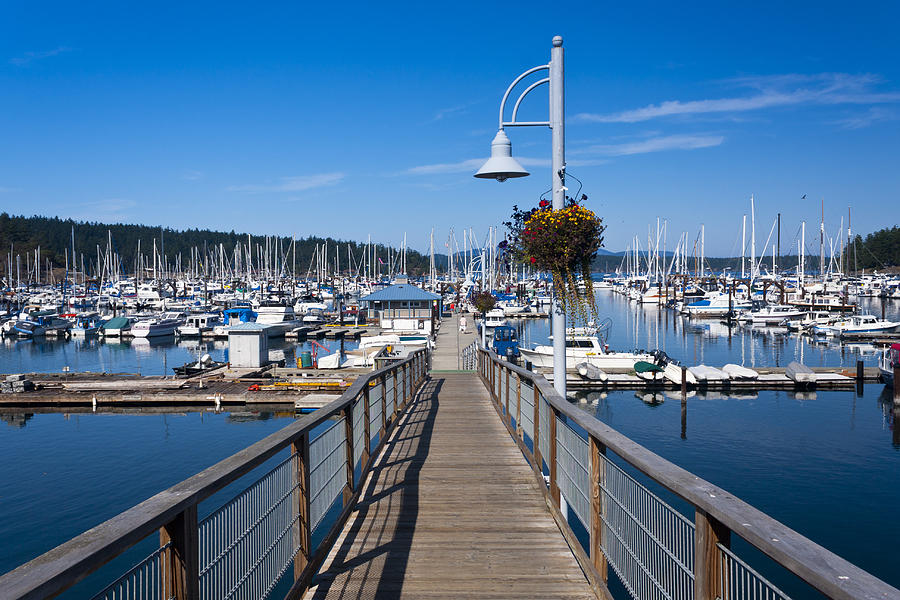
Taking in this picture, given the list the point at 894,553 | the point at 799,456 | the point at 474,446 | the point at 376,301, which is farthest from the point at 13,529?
the point at 376,301

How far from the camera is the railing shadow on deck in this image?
4.83 metres

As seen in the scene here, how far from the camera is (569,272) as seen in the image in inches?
343

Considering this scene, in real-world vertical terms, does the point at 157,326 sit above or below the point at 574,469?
below

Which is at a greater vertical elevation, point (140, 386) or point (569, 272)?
point (569, 272)

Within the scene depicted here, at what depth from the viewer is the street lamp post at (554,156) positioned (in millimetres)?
7859

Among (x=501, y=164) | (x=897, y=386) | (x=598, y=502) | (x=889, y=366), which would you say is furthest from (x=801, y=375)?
(x=598, y=502)

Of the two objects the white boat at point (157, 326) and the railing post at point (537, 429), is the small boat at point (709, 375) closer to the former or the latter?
the railing post at point (537, 429)

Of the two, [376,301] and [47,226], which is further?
[47,226]

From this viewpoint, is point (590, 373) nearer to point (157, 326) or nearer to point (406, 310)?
point (406, 310)

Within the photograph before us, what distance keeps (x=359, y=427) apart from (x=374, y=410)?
50.0 inches

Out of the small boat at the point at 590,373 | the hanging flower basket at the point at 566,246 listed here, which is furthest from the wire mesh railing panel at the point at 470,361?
the hanging flower basket at the point at 566,246

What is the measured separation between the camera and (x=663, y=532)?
3.54m

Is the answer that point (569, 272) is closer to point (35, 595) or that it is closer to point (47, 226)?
point (35, 595)

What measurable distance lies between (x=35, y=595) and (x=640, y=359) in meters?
36.7
